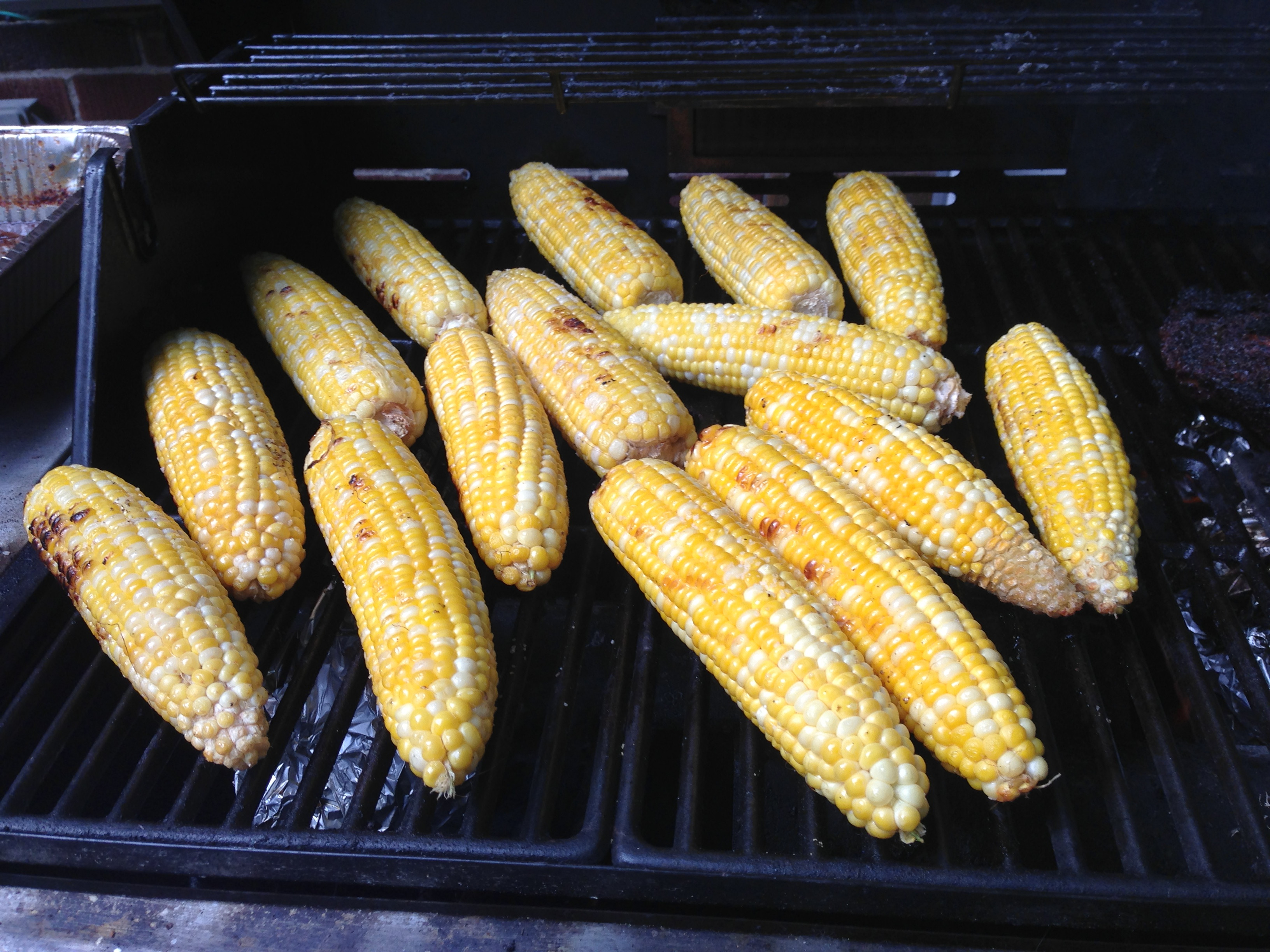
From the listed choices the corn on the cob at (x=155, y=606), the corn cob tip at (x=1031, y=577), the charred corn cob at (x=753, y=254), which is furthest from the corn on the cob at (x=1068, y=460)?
the corn on the cob at (x=155, y=606)

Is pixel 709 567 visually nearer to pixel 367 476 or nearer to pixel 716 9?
pixel 367 476

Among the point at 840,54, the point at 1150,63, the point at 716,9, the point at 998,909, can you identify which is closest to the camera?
the point at 998,909

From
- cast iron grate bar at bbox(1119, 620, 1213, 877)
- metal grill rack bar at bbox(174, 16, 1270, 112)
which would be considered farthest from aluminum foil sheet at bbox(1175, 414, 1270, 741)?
metal grill rack bar at bbox(174, 16, 1270, 112)

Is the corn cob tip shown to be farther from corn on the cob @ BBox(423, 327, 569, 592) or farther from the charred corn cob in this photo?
the charred corn cob

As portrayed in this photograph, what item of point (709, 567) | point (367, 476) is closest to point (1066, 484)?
point (709, 567)

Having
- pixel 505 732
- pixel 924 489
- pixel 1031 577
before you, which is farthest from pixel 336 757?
pixel 1031 577

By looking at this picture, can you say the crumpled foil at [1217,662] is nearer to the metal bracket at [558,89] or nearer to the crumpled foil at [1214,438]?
the crumpled foil at [1214,438]
